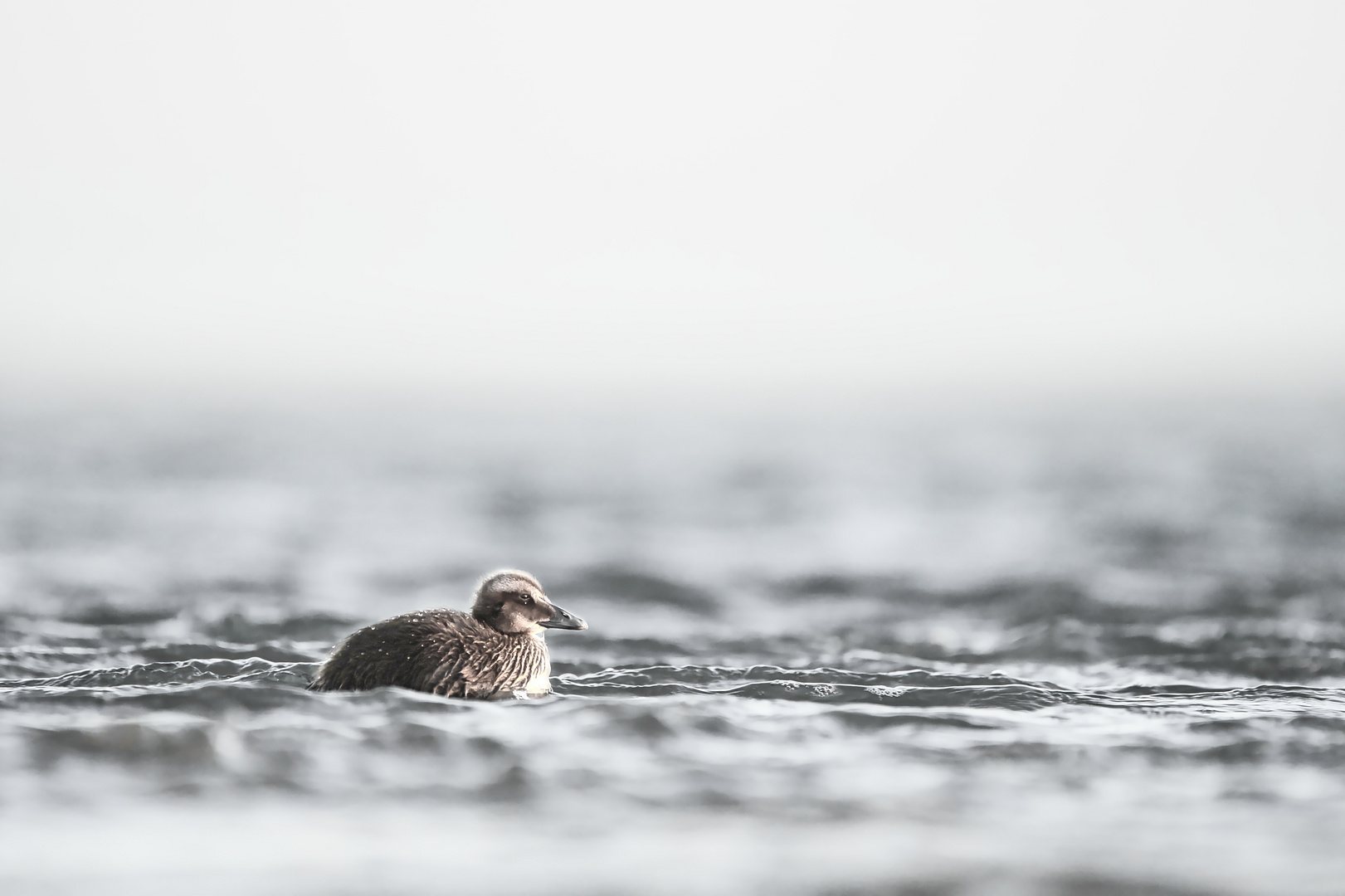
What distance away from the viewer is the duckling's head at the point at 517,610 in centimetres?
913

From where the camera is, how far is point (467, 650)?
862 centimetres

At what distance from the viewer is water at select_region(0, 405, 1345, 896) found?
5.81 metres

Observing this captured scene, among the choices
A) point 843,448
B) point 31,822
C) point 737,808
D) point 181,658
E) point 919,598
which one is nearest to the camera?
point 31,822

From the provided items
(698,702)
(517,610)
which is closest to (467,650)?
(517,610)

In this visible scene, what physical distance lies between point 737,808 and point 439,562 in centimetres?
988

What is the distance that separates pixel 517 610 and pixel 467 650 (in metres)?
0.60

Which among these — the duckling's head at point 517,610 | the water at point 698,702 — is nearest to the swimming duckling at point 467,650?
the duckling's head at point 517,610

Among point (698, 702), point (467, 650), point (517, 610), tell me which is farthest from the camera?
point (517, 610)

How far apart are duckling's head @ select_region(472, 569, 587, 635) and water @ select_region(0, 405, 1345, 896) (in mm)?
472

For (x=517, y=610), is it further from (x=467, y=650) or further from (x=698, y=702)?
(x=698, y=702)

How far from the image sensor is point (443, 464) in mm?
32031

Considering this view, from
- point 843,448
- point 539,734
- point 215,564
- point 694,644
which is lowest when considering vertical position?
point 539,734

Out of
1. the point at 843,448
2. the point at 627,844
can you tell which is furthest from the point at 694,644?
the point at 843,448

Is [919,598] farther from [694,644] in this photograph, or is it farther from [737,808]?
[737,808]
